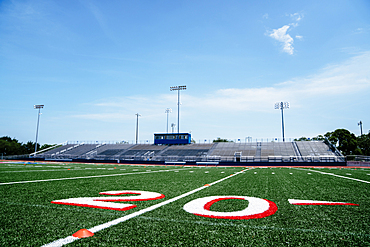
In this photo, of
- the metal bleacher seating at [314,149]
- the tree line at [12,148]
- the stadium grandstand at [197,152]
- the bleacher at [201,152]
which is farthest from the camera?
the tree line at [12,148]

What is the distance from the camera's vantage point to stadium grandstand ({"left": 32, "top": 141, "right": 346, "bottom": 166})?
34.5 m

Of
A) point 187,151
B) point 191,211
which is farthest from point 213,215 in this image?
point 187,151

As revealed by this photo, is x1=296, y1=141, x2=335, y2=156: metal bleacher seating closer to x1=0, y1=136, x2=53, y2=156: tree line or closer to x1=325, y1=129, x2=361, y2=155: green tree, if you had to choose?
x1=325, y1=129, x2=361, y2=155: green tree

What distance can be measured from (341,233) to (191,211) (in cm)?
157

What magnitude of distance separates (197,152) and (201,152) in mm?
750

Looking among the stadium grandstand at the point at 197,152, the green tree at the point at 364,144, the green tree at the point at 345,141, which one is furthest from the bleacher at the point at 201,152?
the green tree at the point at 364,144

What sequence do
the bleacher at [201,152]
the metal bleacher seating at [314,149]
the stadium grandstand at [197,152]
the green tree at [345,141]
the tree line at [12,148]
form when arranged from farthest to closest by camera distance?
the tree line at [12,148]
the green tree at [345,141]
the metal bleacher seating at [314,149]
the bleacher at [201,152]
the stadium grandstand at [197,152]

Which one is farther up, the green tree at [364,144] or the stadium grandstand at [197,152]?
the green tree at [364,144]

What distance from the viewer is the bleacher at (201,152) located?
3547cm

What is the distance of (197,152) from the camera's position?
4181cm

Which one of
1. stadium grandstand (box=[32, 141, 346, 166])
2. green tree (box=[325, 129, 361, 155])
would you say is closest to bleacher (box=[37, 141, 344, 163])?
stadium grandstand (box=[32, 141, 346, 166])

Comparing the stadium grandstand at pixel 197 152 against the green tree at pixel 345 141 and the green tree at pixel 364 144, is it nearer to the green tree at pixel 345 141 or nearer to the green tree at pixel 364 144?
the green tree at pixel 345 141

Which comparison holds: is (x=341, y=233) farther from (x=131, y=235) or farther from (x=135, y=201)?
(x=135, y=201)

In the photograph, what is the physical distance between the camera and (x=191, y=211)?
2.84 m
